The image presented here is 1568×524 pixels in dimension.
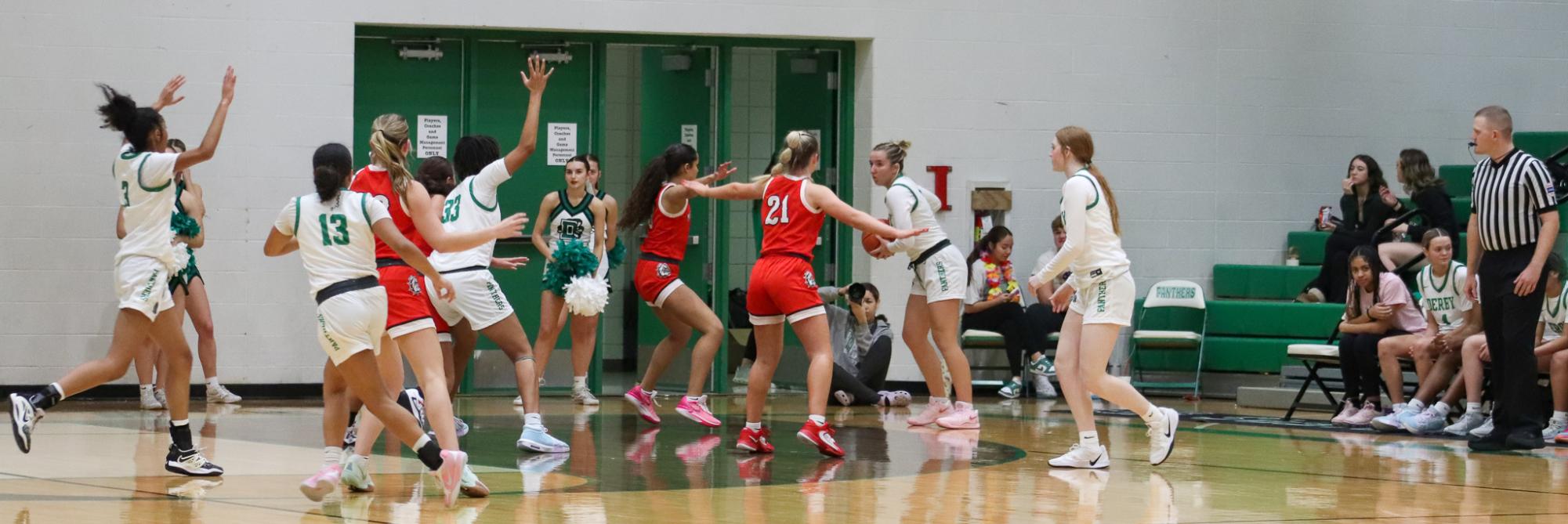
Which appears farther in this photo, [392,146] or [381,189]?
[381,189]

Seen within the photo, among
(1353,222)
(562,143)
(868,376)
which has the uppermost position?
(562,143)

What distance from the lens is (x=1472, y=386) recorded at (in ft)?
31.6

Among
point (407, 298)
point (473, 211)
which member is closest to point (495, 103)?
point (473, 211)

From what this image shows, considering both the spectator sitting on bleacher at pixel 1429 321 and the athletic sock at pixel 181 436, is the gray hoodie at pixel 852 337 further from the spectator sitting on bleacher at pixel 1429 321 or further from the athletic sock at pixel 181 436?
the athletic sock at pixel 181 436

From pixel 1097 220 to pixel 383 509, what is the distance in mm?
3435

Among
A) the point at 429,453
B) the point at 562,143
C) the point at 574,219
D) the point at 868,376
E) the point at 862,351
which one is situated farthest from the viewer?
the point at 562,143

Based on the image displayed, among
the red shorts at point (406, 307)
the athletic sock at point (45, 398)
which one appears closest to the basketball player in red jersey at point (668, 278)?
the red shorts at point (406, 307)

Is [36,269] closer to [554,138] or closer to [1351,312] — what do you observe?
[554,138]

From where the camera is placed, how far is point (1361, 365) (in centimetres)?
1046

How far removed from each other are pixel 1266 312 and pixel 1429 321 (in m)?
2.86

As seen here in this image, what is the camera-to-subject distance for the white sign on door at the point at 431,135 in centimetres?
1249

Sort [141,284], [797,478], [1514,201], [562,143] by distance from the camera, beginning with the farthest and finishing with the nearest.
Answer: [562,143]
[1514,201]
[797,478]
[141,284]

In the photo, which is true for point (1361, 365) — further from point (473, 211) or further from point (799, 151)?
point (473, 211)

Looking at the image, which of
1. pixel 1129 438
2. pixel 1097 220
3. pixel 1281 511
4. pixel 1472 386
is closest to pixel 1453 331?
pixel 1472 386
